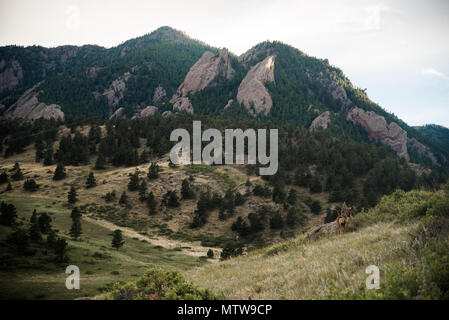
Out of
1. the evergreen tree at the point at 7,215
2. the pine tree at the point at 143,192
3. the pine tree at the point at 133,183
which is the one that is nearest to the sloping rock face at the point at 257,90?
the pine tree at the point at 133,183

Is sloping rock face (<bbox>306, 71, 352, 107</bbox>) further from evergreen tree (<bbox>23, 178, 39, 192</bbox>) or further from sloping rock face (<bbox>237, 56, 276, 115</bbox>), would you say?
evergreen tree (<bbox>23, 178, 39, 192</bbox>)

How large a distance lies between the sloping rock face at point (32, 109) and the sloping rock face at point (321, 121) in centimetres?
14275

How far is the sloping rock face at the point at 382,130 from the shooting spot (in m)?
129

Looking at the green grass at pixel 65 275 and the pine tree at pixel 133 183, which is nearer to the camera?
the green grass at pixel 65 275

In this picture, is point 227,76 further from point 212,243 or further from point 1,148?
point 212,243

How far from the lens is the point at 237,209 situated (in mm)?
52438

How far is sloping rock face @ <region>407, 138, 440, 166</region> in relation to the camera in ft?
459

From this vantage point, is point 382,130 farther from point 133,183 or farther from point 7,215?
point 7,215

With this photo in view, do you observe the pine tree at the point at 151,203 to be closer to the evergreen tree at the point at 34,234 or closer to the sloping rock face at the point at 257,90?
the evergreen tree at the point at 34,234

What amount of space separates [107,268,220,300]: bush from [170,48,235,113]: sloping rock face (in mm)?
156186

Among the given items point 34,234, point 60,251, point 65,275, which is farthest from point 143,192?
point 65,275

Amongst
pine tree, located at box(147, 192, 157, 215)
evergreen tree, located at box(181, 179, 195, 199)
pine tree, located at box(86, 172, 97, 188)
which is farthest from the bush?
pine tree, located at box(86, 172, 97, 188)

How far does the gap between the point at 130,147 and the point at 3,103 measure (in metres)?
190
